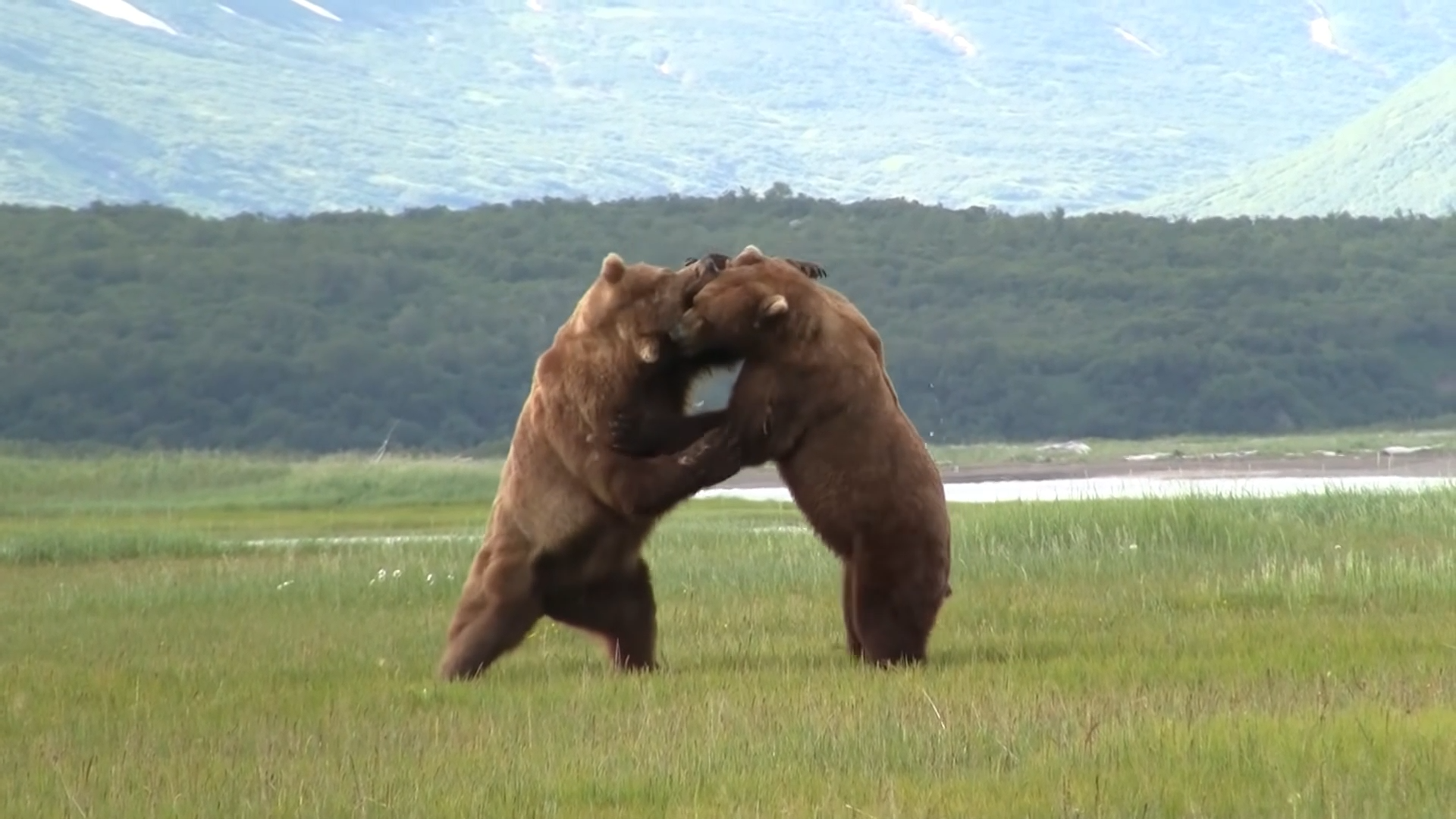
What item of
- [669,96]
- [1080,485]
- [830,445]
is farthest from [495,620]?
[669,96]

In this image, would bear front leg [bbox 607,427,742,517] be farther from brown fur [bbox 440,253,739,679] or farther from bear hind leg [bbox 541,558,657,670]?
bear hind leg [bbox 541,558,657,670]

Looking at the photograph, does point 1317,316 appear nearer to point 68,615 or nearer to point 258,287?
point 258,287

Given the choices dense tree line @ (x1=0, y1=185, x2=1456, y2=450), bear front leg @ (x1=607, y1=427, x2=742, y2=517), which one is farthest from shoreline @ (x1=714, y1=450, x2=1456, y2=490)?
bear front leg @ (x1=607, y1=427, x2=742, y2=517)

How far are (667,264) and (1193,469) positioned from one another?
21124mm

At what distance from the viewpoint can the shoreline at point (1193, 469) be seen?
105 feet

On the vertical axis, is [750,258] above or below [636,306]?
above

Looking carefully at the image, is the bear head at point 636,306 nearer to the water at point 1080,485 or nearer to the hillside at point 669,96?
the water at point 1080,485

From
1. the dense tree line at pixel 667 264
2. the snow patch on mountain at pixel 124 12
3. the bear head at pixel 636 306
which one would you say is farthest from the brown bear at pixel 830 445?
the snow patch on mountain at pixel 124 12

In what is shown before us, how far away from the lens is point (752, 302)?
7918 millimetres

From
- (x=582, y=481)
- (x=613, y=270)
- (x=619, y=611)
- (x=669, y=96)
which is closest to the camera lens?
(x=582, y=481)

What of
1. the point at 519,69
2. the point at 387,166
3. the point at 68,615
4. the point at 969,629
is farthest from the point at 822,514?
the point at 519,69

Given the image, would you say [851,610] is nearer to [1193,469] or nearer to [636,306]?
[636,306]

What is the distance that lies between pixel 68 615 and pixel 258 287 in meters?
Answer: 42.3

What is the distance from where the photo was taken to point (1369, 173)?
8756cm
